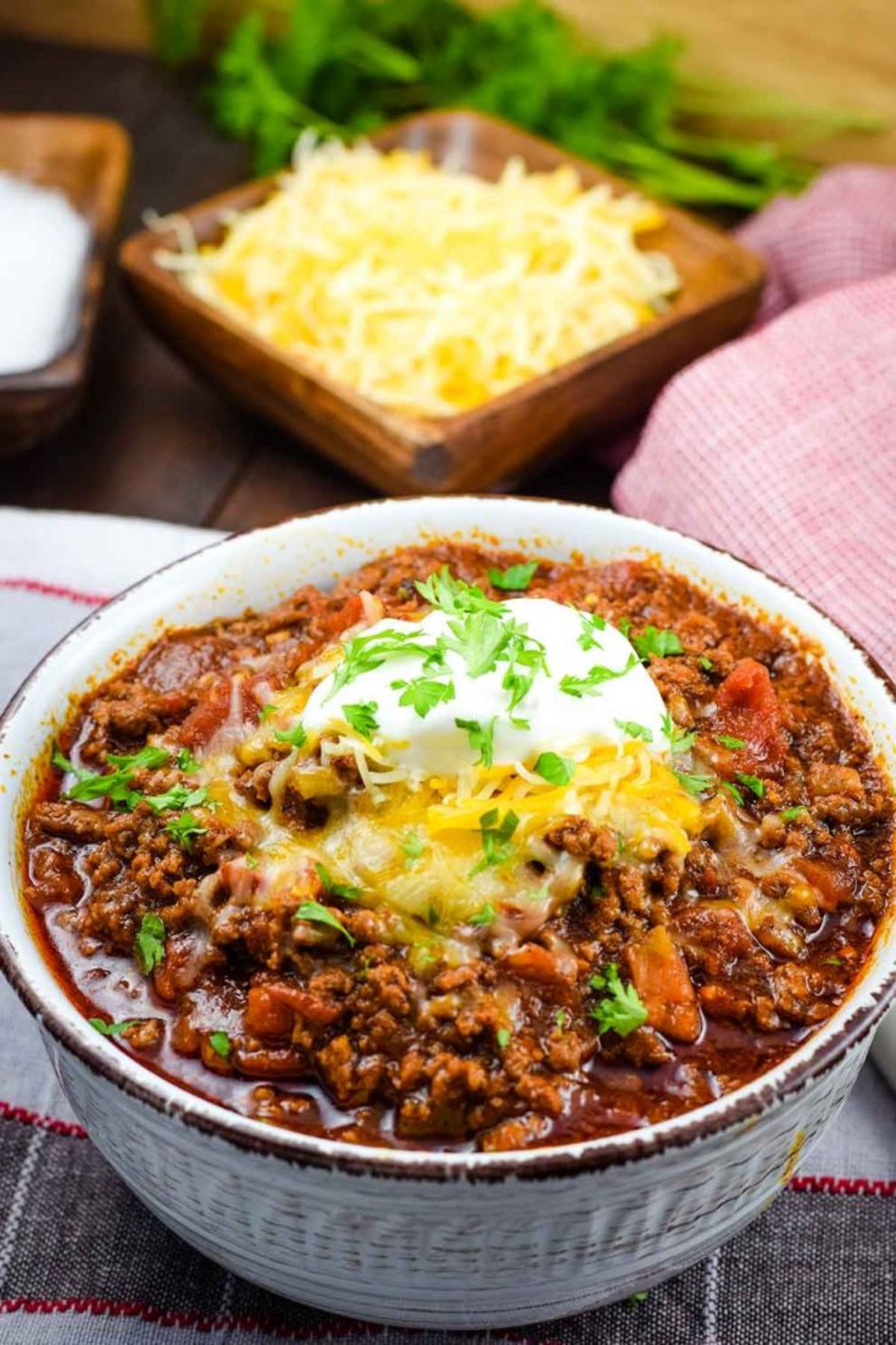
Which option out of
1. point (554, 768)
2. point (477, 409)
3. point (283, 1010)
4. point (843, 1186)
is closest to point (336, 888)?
point (283, 1010)

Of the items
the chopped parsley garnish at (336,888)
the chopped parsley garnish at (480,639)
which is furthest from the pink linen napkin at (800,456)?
the chopped parsley garnish at (336,888)

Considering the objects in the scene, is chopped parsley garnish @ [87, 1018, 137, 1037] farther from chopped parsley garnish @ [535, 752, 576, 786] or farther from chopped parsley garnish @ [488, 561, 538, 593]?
chopped parsley garnish @ [488, 561, 538, 593]

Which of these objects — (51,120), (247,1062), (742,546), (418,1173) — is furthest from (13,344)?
(418,1173)

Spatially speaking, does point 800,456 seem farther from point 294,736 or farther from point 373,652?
point 294,736

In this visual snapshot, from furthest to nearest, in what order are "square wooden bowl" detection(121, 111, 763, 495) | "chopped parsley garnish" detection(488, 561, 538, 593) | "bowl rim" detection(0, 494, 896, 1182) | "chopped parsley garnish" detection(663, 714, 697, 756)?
1. "square wooden bowl" detection(121, 111, 763, 495)
2. "chopped parsley garnish" detection(488, 561, 538, 593)
3. "chopped parsley garnish" detection(663, 714, 697, 756)
4. "bowl rim" detection(0, 494, 896, 1182)

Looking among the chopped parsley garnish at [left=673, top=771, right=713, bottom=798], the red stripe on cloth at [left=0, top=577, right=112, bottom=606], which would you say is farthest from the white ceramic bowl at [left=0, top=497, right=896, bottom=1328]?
the red stripe on cloth at [left=0, top=577, right=112, bottom=606]

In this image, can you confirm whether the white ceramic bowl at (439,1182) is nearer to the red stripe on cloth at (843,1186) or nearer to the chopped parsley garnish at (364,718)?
the red stripe on cloth at (843,1186)
